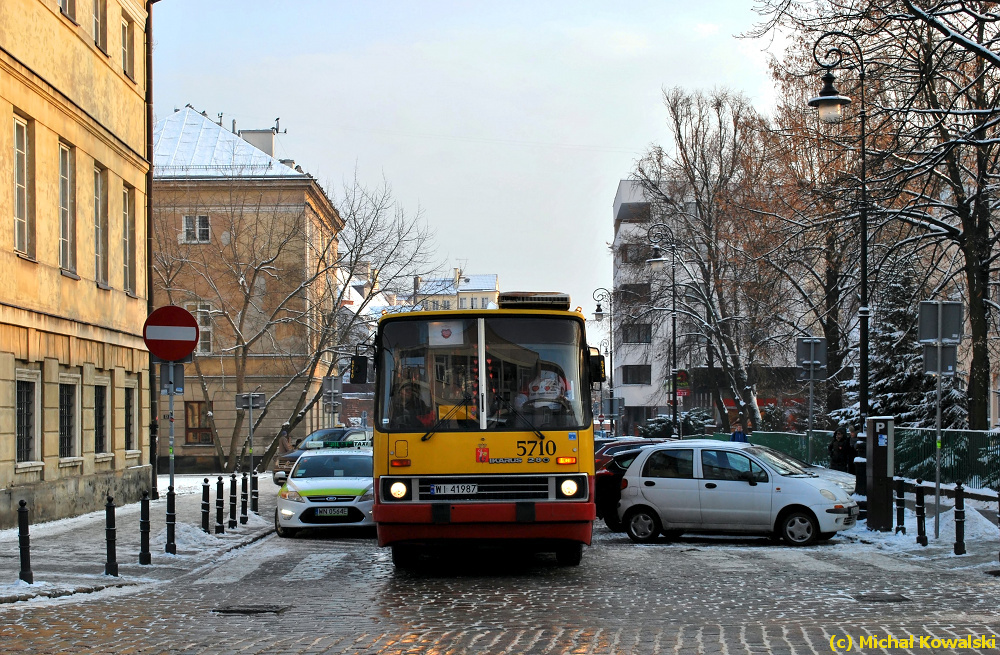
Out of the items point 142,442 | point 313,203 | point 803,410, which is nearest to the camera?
point 142,442

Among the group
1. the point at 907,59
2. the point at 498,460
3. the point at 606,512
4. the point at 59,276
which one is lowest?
the point at 606,512

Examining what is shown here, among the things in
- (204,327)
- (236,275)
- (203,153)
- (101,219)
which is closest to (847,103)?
(101,219)

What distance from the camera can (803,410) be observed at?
63.6 m

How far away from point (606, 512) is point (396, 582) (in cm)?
794

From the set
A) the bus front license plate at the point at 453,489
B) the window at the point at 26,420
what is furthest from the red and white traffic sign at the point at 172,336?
the window at the point at 26,420

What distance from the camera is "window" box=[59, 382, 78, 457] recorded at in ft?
74.1

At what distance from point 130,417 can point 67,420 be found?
4543mm

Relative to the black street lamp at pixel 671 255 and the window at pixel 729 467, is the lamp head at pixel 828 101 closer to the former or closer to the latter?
the window at pixel 729 467

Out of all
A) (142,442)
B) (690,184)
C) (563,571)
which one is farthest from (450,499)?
(690,184)

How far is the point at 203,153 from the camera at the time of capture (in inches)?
2301

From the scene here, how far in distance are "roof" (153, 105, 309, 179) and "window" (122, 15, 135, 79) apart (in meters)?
24.9

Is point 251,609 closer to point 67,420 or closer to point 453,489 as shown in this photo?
point 453,489

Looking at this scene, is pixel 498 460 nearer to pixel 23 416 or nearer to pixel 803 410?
pixel 23 416

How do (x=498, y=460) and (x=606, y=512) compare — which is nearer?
(x=498, y=460)
